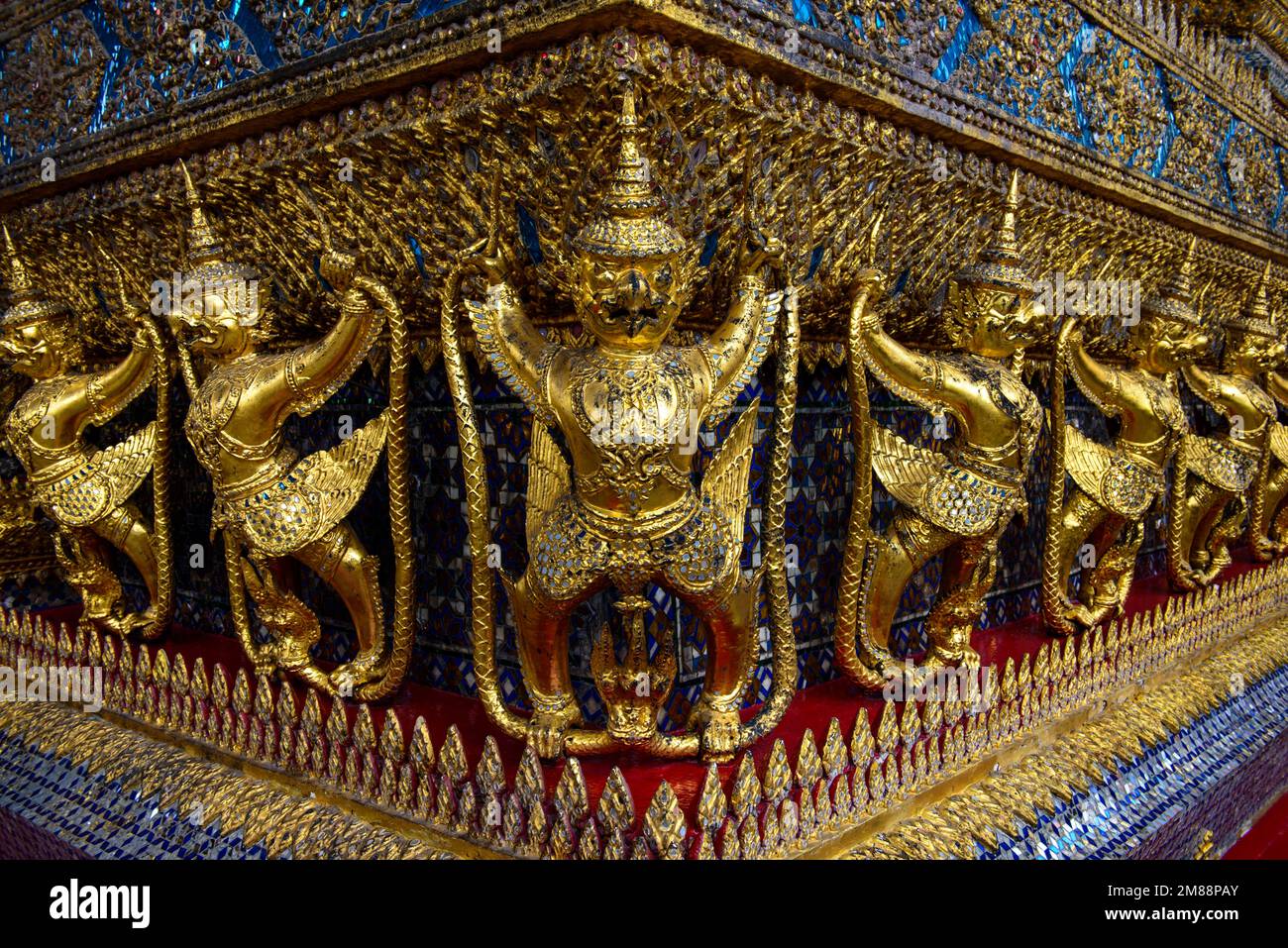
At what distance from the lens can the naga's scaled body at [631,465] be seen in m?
1.54

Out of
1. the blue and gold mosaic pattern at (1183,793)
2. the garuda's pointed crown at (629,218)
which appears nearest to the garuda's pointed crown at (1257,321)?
the blue and gold mosaic pattern at (1183,793)

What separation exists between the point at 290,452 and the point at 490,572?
2.26 ft

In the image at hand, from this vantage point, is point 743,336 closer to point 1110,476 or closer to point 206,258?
point 206,258

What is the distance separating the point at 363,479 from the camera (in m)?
2.17

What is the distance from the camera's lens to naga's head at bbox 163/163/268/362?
2092mm


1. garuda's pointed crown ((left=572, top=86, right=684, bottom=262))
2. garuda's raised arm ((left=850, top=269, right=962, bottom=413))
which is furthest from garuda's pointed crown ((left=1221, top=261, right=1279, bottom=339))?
garuda's pointed crown ((left=572, top=86, right=684, bottom=262))

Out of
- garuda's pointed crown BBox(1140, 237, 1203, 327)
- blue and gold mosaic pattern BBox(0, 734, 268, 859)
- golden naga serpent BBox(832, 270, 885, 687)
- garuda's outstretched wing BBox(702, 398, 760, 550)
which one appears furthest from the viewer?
garuda's pointed crown BBox(1140, 237, 1203, 327)

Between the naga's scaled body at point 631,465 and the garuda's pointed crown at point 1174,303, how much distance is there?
187cm

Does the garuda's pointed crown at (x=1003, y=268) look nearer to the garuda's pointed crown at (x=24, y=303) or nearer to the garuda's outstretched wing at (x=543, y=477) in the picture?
the garuda's outstretched wing at (x=543, y=477)

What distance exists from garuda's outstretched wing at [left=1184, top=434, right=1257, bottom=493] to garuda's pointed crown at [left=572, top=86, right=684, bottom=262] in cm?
283

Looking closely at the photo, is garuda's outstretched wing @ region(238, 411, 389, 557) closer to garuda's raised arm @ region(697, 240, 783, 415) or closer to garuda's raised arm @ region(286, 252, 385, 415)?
garuda's raised arm @ region(286, 252, 385, 415)

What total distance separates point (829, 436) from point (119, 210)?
2.13 meters
